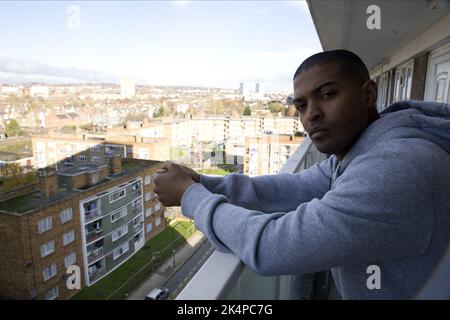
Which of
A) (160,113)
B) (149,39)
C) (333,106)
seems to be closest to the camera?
(333,106)

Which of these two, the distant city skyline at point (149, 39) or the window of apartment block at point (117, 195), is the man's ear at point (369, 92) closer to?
the distant city skyline at point (149, 39)

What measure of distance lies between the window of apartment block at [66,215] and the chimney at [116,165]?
15.0 inches

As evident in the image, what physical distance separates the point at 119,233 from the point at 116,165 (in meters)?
0.53

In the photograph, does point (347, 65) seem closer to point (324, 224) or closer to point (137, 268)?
point (324, 224)

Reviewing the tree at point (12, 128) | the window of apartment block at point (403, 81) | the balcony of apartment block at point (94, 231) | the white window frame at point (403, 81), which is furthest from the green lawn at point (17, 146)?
the window of apartment block at point (403, 81)

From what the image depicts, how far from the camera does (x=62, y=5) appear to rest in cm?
188

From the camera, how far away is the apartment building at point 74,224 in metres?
1.59

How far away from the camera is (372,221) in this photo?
0.42 metres

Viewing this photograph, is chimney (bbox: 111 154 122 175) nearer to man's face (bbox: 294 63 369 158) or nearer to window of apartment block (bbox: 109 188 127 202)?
window of apartment block (bbox: 109 188 127 202)

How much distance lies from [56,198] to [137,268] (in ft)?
3.15

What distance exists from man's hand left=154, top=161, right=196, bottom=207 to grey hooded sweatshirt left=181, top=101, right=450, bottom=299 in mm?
111

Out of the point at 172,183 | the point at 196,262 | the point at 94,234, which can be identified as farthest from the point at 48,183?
the point at 172,183

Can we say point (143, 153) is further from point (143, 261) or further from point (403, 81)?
point (403, 81)

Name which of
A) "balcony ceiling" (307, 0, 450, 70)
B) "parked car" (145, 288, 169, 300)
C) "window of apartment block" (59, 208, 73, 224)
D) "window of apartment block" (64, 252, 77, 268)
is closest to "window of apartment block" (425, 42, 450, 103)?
"balcony ceiling" (307, 0, 450, 70)
